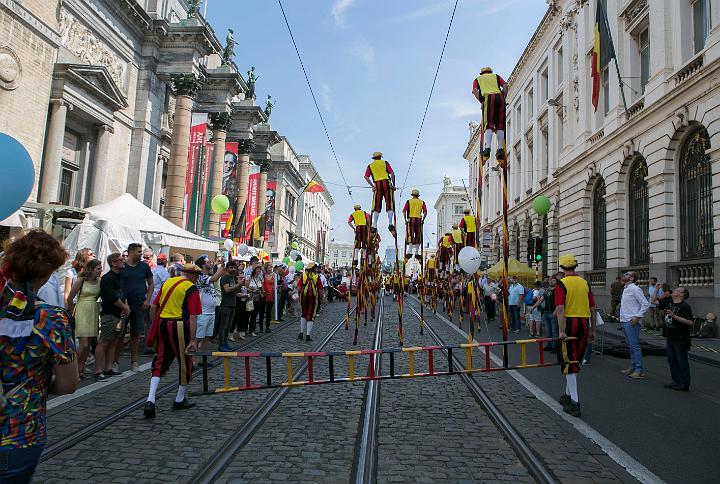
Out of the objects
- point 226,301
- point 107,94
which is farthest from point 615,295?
point 107,94

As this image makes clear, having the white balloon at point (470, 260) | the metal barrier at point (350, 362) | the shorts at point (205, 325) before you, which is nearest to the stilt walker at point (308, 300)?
the shorts at point (205, 325)

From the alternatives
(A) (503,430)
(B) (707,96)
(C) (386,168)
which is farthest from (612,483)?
(B) (707,96)

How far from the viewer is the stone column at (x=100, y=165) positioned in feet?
73.9

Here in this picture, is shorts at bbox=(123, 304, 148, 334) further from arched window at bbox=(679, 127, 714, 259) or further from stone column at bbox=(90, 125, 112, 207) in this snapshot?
stone column at bbox=(90, 125, 112, 207)

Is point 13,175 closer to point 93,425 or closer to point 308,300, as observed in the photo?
point 93,425

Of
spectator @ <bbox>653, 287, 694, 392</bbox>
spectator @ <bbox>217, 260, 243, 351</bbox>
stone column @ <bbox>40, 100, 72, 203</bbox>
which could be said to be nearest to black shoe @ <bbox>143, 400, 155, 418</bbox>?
spectator @ <bbox>217, 260, 243, 351</bbox>

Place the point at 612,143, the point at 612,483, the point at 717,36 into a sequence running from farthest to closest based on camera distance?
the point at 612,143 < the point at 717,36 < the point at 612,483

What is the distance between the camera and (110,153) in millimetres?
23250

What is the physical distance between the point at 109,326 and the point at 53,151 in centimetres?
1531

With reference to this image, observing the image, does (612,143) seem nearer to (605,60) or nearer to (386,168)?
(605,60)

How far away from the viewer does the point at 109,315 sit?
23.6 feet

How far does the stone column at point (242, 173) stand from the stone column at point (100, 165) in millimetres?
13643

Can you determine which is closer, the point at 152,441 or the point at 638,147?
the point at 152,441

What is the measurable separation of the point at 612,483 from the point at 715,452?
1.73 metres
